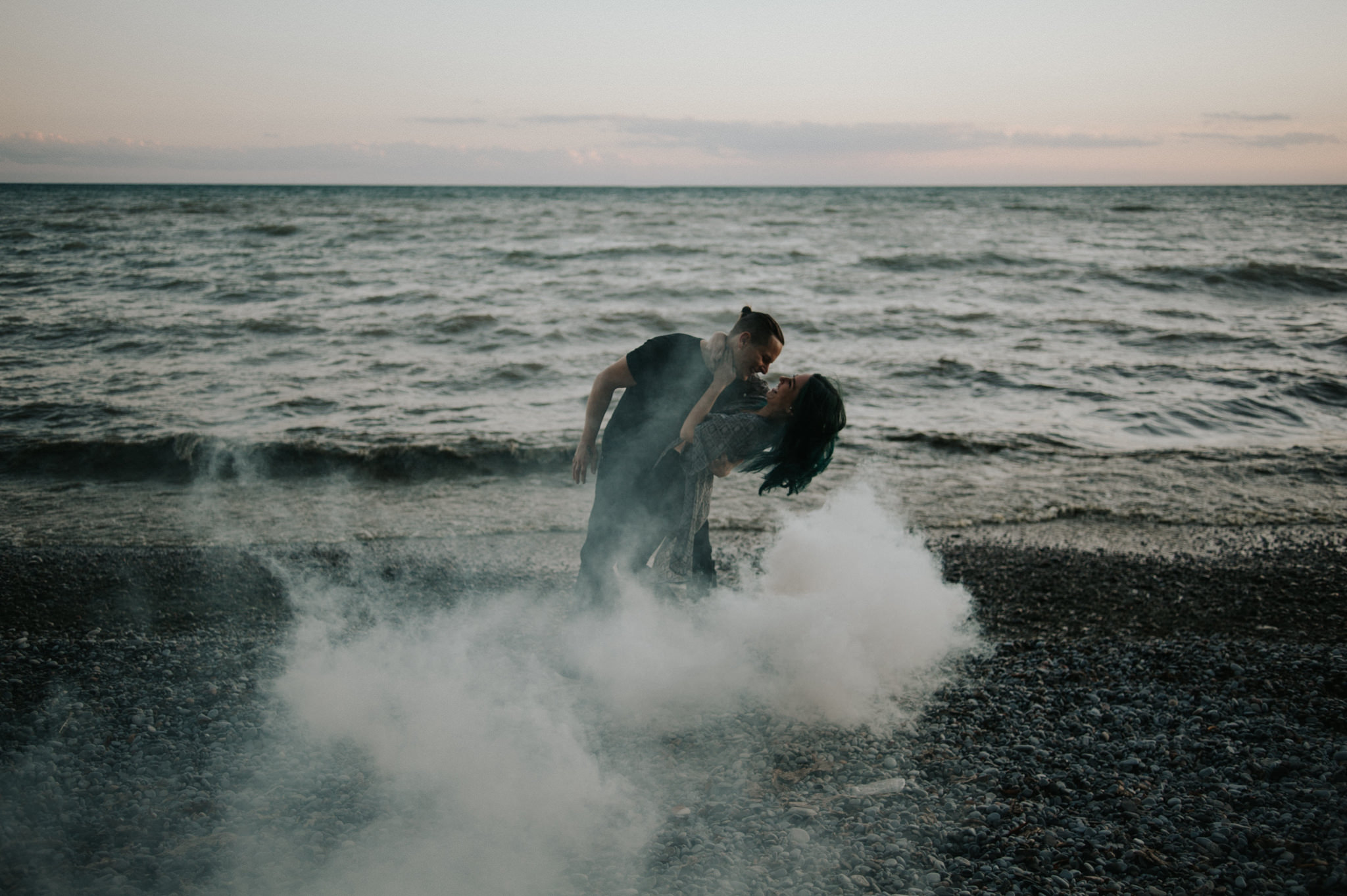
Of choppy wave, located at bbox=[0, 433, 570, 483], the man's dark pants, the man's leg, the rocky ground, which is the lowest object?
the rocky ground

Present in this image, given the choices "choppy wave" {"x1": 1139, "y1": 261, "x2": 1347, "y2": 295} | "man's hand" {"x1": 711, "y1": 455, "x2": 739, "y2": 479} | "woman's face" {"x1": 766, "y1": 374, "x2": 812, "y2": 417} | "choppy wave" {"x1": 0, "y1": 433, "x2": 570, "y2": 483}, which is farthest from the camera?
"choppy wave" {"x1": 1139, "y1": 261, "x2": 1347, "y2": 295}

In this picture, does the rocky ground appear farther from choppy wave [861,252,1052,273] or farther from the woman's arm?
choppy wave [861,252,1052,273]

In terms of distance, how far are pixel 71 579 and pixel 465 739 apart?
3561 millimetres

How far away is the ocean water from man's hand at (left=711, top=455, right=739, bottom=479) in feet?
10.1

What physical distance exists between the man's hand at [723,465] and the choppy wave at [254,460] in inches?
181

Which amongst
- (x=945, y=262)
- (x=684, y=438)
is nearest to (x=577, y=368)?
(x=684, y=438)

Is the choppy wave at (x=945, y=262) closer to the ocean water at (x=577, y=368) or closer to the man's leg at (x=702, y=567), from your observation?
the ocean water at (x=577, y=368)

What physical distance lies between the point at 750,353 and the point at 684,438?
504 millimetres

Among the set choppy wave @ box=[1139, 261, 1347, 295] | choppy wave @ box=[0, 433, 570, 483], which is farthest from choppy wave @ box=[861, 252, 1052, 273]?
choppy wave @ box=[0, 433, 570, 483]

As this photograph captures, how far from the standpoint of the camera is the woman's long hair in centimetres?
316

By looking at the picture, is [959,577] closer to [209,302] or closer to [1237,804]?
[1237,804]

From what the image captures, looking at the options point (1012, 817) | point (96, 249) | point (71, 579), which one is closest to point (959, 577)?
point (1012, 817)

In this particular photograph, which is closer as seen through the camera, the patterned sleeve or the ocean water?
the patterned sleeve

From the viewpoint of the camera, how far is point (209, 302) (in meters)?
15.3
